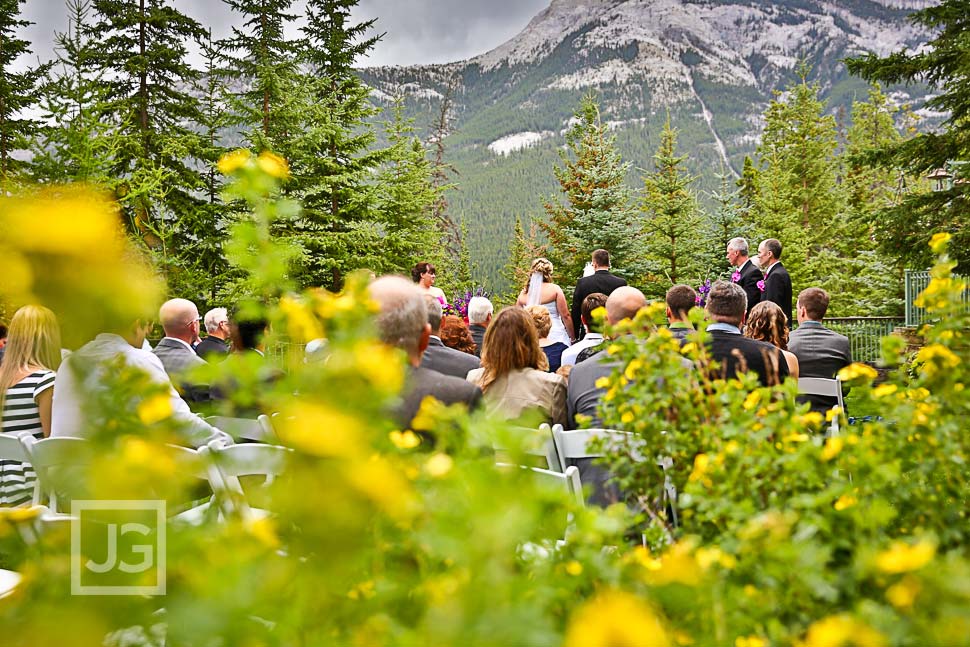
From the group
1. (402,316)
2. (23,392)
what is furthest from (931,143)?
(23,392)

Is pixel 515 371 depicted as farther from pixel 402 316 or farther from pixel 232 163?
pixel 232 163

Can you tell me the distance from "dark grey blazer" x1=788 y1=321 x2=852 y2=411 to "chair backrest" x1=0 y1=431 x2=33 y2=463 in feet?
16.8

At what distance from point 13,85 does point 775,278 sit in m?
20.7

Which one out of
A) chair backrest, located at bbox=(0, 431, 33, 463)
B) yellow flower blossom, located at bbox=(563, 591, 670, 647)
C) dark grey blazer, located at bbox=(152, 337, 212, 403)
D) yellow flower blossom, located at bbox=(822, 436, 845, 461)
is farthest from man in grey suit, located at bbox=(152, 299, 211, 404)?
yellow flower blossom, located at bbox=(563, 591, 670, 647)

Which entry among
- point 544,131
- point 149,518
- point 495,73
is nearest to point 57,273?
point 149,518

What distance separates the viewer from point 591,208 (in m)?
19.3

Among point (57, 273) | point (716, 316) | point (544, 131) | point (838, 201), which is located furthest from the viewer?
point (544, 131)

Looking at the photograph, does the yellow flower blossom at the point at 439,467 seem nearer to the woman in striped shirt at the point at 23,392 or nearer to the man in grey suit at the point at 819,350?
the woman in striped shirt at the point at 23,392

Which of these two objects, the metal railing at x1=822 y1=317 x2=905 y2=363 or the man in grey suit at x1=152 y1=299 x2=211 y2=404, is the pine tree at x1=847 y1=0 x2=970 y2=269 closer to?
the metal railing at x1=822 y1=317 x2=905 y2=363

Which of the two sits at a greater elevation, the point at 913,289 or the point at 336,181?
the point at 336,181

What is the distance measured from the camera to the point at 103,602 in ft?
2.35

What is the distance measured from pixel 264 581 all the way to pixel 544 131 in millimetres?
109791

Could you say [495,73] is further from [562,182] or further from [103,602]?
[103,602]

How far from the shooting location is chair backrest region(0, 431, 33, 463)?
3289 mm
